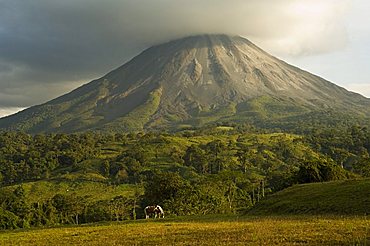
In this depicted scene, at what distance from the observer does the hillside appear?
104 feet

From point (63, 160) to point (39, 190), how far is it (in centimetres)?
3436

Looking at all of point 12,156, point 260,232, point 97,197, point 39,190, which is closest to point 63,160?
point 12,156

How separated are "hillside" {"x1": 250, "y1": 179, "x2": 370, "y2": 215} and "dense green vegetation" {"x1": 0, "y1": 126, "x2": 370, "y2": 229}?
23.1 metres

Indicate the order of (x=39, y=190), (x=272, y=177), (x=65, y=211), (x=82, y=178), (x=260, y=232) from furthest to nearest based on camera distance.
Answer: (x=82, y=178) < (x=39, y=190) < (x=272, y=177) < (x=65, y=211) < (x=260, y=232)

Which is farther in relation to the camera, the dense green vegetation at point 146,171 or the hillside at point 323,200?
the dense green vegetation at point 146,171

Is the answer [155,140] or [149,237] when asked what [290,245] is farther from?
[155,140]

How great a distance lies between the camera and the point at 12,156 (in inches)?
6378

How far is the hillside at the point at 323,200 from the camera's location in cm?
3155

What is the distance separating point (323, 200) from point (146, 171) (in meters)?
111

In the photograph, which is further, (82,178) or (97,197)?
(82,178)

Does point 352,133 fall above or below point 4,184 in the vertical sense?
above

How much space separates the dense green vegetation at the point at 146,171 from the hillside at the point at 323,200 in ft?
75.8

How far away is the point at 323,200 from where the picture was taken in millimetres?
35031

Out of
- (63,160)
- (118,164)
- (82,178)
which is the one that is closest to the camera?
(82,178)
